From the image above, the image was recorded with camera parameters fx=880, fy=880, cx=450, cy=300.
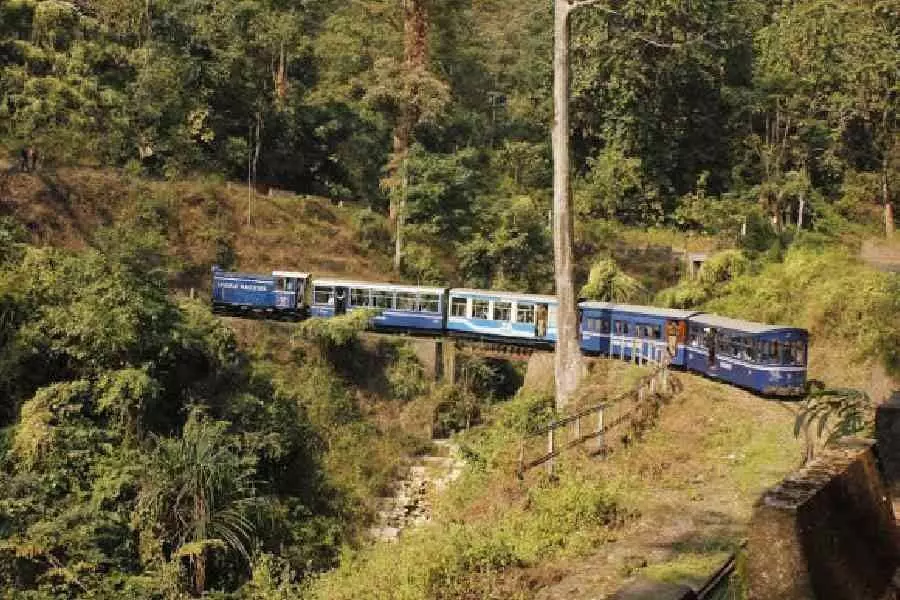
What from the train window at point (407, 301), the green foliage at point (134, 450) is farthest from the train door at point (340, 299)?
A: the green foliage at point (134, 450)

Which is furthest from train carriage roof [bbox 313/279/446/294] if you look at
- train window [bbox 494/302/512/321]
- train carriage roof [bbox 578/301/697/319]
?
train carriage roof [bbox 578/301/697/319]

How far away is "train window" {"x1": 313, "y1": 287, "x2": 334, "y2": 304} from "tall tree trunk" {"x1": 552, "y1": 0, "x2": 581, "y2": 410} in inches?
535

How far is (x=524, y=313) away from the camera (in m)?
27.2

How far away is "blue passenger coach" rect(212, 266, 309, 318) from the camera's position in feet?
101

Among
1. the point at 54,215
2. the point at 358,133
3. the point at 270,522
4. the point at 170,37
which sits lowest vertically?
the point at 270,522

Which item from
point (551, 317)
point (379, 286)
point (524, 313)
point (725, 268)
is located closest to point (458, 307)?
point (524, 313)

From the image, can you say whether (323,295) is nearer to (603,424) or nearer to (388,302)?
(388,302)

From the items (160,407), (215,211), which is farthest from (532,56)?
(160,407)

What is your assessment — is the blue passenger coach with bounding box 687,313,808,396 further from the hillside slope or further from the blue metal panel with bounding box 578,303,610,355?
the hillside slope

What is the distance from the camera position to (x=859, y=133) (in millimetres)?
40406

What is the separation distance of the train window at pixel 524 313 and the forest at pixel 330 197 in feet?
10.1

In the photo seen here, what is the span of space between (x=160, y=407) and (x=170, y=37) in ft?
80.4

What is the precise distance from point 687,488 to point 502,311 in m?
16.6

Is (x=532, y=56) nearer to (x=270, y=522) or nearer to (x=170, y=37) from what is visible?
(x=170, y=37)
